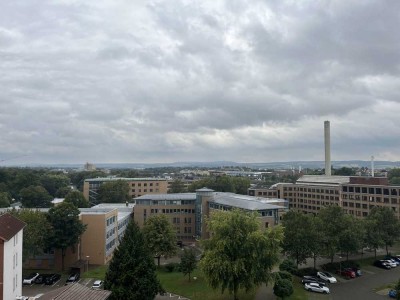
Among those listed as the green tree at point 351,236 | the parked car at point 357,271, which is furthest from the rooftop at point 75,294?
the parked car at point 357,271

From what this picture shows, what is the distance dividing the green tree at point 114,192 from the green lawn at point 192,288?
2275 inches

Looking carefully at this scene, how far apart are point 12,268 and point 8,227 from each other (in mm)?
3993

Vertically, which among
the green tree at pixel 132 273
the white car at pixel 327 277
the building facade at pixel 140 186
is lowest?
the white car at pixel 327 277

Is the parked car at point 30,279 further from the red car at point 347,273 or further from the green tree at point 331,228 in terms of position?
the red car at point 347,273

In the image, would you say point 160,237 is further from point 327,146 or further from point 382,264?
point 327,146

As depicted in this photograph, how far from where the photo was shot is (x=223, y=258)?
36.8 m

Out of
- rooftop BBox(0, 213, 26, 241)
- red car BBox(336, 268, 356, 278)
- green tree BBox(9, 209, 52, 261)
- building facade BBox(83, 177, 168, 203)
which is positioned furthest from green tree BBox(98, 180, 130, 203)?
red car BBox(336, 268, 356, 278)

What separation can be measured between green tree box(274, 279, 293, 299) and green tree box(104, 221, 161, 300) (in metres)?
Answer: 11.9

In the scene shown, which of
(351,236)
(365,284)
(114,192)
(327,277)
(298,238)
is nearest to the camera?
(365,284)

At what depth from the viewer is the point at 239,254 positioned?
37438 mm

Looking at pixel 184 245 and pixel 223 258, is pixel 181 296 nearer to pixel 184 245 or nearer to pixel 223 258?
pixel 223 258

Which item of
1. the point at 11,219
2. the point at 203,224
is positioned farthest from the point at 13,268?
the point at 203,224

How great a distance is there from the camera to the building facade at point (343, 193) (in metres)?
81.9

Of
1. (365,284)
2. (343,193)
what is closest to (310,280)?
(365,284)
